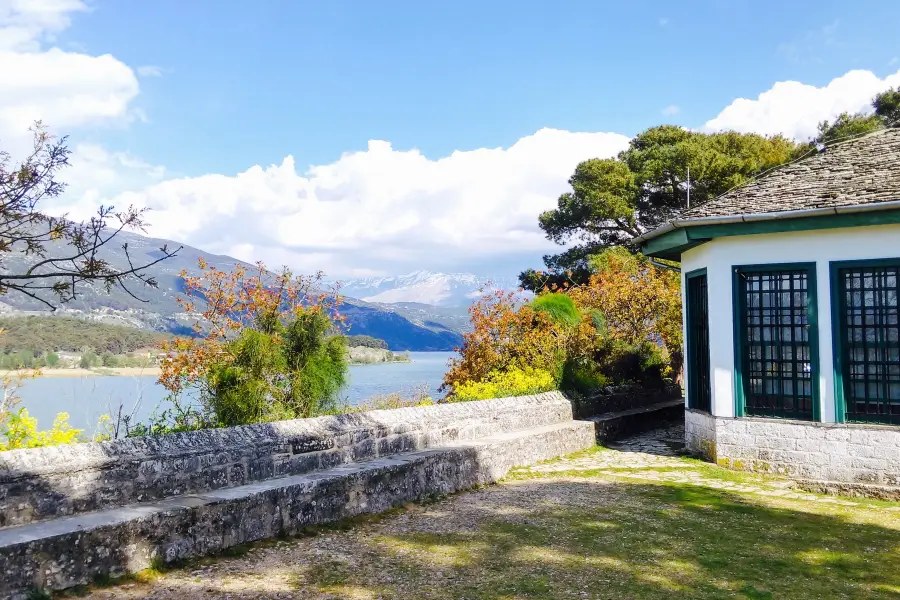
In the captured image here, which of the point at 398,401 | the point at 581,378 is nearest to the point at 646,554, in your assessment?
the point at 398,401

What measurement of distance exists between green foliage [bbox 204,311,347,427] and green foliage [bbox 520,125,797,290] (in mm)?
19902

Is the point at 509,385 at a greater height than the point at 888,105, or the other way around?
the point at 888,105

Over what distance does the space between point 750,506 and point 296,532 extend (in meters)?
5.65

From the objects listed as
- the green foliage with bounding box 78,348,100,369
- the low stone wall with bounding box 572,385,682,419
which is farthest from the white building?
the green foliage with bounding box 78,348,100,369

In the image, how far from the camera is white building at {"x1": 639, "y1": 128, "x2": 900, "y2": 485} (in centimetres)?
1002

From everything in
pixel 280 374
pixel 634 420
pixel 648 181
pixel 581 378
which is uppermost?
pixel 648 181

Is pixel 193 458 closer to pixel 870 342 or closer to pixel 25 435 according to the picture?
pixel 25 435

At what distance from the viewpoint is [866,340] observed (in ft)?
33.5

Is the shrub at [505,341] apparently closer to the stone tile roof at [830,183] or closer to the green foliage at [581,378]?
the green foliage at [581,378]

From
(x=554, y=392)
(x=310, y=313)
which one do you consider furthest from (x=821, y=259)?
(x=310, y=313)

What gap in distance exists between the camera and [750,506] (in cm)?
890

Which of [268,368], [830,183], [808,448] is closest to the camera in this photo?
[268,368]

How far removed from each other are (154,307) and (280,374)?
1314 inches

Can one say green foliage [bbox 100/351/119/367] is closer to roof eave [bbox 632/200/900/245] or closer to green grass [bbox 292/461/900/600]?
green grass [bbox 292/461/900/600]
